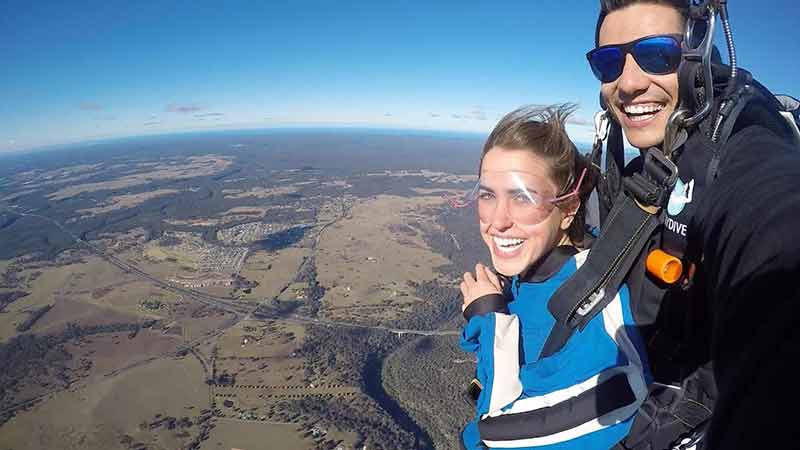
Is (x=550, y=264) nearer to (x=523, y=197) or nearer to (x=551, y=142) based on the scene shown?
(x=523, y=197)

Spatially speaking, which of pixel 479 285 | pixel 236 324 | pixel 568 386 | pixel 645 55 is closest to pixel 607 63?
pixel 645 55

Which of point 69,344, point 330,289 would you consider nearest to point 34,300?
point 69,344

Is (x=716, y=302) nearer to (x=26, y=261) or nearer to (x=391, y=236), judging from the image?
(x=391, y=236)

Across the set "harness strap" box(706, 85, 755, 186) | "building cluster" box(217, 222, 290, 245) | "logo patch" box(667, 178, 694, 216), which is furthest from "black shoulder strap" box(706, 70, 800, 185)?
"building cluster" box(217, 222, 290, 245)

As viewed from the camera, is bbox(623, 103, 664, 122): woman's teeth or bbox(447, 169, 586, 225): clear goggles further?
bbox(447, 169, 586, 225): clear goggles

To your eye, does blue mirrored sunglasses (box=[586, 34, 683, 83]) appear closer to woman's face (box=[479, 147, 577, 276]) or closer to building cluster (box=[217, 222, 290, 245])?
woman's face (box=[479, 147, 577, 276])
